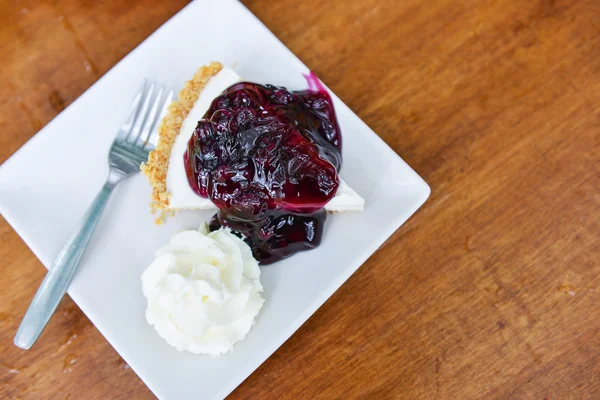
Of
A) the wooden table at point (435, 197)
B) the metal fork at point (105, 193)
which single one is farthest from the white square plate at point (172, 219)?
the wooden table at point (435, 197)

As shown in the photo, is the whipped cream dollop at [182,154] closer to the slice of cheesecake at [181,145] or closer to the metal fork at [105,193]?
the slice of cheesecake at [181,145]

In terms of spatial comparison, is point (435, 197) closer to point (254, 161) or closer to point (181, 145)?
point (254, 161)

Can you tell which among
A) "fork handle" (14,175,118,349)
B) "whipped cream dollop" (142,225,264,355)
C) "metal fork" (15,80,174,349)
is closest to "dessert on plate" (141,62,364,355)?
"whipped cream dollop" (142,225,264,355)

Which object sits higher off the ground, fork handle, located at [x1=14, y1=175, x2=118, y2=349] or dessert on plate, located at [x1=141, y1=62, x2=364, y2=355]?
fork handle, located at [x1=14, y1=175, x2=118, y2=349]

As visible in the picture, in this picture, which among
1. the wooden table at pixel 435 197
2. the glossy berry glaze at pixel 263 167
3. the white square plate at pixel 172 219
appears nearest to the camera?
the glossy berry glaze at pixel 263 167

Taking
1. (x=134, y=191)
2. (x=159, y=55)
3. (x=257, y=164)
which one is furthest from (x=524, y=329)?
(x=159, y=55)

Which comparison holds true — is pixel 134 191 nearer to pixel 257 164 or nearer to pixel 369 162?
pixel 257 164

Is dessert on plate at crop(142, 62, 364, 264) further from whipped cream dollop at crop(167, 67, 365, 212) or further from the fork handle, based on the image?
the fork handle
